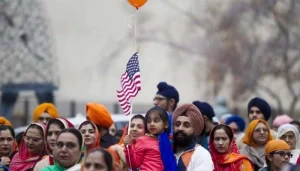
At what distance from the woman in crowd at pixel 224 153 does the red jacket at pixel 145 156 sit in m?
0.86

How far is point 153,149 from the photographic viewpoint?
40.3ft

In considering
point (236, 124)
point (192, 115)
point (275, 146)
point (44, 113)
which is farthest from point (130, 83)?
point (236, 124)

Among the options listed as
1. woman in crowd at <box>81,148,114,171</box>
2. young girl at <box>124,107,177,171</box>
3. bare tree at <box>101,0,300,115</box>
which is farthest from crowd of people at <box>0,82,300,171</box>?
bare tree at <box>101,0,300,115</box>

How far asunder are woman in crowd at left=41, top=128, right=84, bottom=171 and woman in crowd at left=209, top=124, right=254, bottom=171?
7.52 ft

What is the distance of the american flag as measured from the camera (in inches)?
524

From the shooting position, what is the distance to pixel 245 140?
14.9m

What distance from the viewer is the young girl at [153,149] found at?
1223 centimetres

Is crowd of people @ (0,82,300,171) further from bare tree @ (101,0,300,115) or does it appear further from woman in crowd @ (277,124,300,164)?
bare tree @ (101,0,300,115)

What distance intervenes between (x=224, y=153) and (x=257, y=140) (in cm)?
182

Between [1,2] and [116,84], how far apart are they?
7058 millimetres

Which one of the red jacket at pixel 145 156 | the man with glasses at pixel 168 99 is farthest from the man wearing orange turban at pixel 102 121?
the red jacket at pixel 145 156

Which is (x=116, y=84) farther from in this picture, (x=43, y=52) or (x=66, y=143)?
(x=66, y=143)

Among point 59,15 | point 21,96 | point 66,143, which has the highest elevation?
point 59,15

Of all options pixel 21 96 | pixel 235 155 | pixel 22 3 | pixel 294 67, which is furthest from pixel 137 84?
pixel 294 67
